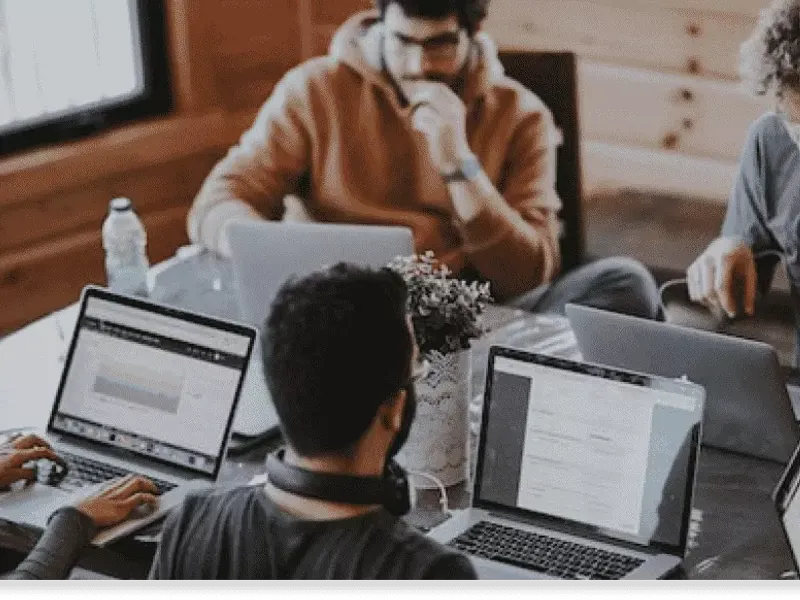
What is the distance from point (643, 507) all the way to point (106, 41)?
2.33 metres

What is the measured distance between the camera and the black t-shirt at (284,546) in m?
1.94

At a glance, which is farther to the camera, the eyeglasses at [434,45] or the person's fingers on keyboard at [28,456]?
the eyeglasses at [434,45]

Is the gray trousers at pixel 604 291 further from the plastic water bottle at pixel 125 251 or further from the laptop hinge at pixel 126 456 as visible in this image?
the laptop hinge at pixel 126 456

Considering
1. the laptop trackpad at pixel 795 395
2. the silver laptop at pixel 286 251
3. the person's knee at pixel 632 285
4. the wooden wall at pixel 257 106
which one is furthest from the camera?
the wooden wall at pixel 257 106

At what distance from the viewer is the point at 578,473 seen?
2.44 metres

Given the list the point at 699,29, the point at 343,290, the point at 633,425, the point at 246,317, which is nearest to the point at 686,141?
the point at 699,29

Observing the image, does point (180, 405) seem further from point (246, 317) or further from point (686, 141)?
point (686, 141)

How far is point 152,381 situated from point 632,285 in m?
1.27

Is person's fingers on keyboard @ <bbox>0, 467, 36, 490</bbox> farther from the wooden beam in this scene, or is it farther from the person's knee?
the wooden beam

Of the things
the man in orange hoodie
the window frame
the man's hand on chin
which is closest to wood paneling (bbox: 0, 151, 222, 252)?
the window frame

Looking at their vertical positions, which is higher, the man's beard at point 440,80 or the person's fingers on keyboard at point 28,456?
the man's beard at point 440,80

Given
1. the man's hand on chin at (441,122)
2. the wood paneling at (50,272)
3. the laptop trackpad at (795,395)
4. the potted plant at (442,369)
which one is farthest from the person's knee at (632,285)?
the wood paneling at (50,272)

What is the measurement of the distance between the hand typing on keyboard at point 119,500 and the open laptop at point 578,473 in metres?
0.43

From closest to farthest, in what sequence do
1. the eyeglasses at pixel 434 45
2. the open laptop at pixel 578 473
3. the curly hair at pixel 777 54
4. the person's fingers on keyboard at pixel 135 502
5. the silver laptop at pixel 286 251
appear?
1. the open laptop at pixel 578 473
2. the person's fingers on keyboard at pixel 135 502
3. the silver laptop at pixel 286 251
4. the curly hair at pixel 777 54
5. the eyeglasses at pixel 434 45
